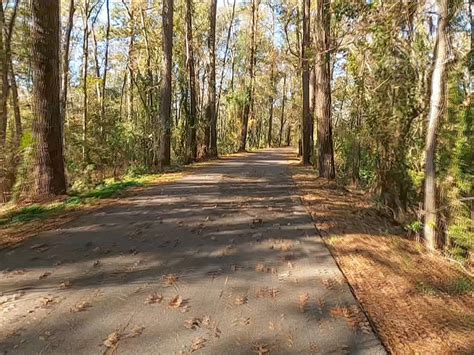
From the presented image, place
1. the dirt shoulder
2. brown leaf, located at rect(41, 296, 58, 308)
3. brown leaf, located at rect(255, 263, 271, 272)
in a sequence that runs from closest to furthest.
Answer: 1. the dirt shoulder
2. brown leaf, located at rect(41, 296, 58, 308)
3. brown leaf, located at rect(255, 263, 271, 272)

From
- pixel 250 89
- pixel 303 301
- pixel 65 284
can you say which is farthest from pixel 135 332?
pixel 250 89

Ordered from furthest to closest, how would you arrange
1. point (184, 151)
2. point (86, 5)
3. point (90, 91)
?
1. point (90, 91)
2. point (86, 5)
3. point (184, 151)

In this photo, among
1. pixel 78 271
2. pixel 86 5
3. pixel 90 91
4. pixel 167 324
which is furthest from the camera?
pixel 90 91

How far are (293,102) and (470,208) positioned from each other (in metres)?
50.5

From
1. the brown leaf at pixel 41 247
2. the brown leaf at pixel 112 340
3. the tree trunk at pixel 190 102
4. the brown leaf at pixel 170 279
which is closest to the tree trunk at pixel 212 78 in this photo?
the tree trunk at pixel 190 102

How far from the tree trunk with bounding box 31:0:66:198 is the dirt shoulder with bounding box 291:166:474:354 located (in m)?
5.45

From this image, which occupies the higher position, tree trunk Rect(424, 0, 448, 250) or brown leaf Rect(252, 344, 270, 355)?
tree trunk Rect(424, 0, 448, 250)

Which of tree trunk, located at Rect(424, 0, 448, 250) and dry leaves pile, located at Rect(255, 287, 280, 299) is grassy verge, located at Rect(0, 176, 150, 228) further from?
tree trunk, located at Rect(424, 0, 448, 250)

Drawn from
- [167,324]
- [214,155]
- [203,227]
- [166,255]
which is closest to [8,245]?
[166,255]

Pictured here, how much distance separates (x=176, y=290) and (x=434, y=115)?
4867 millimetres

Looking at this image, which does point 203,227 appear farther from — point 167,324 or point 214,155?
point 214,155

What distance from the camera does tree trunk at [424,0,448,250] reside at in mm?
6730

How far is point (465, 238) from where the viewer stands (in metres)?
6.58

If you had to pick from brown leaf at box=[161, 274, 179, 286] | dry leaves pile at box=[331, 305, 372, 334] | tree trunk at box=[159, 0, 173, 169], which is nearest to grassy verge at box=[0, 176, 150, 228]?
brown leaf at box=[161, 274, 179, 286]
